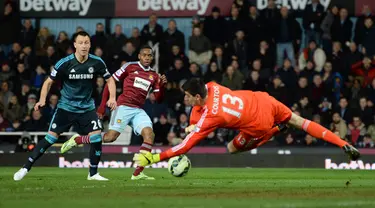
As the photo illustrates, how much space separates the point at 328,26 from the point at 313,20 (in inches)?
19.5

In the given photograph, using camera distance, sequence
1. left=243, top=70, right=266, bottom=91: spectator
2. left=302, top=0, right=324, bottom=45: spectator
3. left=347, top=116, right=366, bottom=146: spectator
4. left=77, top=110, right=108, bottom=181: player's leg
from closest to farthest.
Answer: left=77, top=110, right=108, bottom=181: player's leg → left=347, top=116, right=366, bottom=146: spectator → left=243, top=70, right=266, bottom=91: spectator → left=302, top=0, right=324, bottom=45: spectator

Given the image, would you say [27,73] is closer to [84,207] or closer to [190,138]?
[190,138]

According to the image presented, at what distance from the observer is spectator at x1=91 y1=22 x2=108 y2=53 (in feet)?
86.9

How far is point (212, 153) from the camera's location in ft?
77.9

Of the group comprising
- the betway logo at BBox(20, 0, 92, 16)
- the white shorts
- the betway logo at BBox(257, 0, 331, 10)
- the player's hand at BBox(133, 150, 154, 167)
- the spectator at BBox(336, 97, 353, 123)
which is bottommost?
the spectator at BBox(336, 97, 353, 123)

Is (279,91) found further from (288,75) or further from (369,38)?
(369,38)

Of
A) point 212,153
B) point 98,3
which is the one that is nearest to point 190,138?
point 212,153

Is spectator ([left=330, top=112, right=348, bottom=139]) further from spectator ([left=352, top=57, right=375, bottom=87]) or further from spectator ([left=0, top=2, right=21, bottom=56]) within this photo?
spectator ([left=0, top=2, right=21, bottom=56])

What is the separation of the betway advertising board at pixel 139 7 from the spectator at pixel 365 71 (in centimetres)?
263

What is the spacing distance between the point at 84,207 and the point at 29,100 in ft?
53.4

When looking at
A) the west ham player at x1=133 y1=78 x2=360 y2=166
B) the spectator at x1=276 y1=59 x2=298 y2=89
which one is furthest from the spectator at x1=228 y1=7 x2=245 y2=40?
the west ham player at x1=133 y1=78 x2=360 y2=166

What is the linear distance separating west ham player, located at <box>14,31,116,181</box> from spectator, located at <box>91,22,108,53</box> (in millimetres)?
11580

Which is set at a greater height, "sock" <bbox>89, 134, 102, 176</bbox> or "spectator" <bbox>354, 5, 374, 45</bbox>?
"spectator" <bbox>354, 5, 374, 45</bbox>

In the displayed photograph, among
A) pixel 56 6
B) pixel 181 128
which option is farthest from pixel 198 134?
pixel 56 6
